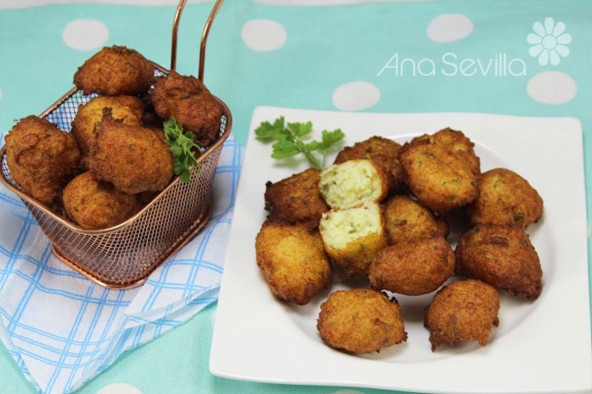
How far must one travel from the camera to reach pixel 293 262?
271 centimetres

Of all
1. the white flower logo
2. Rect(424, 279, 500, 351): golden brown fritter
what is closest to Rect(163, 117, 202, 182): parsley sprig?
Rect(424, 279, 500, 351): golden brown fritter

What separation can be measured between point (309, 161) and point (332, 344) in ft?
2.88

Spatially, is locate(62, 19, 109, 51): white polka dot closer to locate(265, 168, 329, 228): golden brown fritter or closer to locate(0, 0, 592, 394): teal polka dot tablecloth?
locate(0, 0, 592, 394): teal polka dot tablecloth

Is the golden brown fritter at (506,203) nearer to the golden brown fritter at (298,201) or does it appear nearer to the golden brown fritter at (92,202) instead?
the golden brown fritter at (298,201)

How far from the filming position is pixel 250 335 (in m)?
2.64

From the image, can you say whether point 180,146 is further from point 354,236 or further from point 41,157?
point 354,236

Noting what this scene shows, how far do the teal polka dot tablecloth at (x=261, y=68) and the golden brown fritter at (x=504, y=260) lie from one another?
676 millimetres

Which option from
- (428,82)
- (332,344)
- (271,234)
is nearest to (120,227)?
(271,234)

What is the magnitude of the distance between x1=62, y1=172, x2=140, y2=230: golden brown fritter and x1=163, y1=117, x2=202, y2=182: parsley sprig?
8.2 inches

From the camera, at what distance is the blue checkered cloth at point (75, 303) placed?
9.15 feet

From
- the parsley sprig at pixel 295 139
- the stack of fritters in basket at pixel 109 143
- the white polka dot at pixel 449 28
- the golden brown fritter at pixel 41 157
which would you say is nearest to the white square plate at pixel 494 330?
the parsley sprig at pixel 295 139

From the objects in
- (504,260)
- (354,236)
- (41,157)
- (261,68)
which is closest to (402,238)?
(354,236)

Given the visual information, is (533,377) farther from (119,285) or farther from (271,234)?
(119,285)

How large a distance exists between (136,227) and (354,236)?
2.48ft
